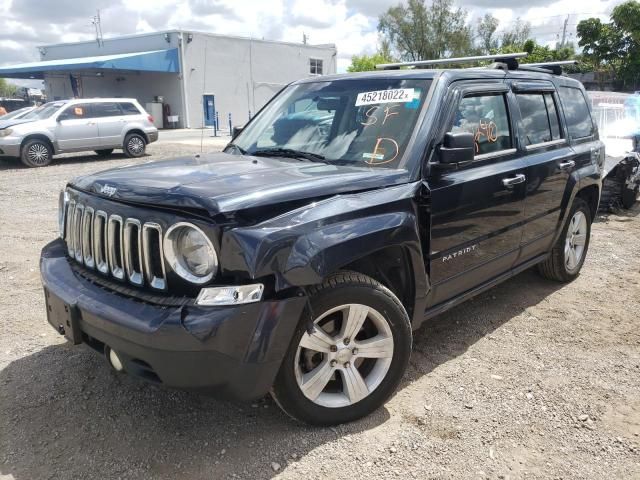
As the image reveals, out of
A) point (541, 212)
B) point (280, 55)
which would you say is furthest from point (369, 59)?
point (541, 212)

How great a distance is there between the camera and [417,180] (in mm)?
3102

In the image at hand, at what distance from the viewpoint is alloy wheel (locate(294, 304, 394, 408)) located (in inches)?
107

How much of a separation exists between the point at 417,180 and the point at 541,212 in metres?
1.66

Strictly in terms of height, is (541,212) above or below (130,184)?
below

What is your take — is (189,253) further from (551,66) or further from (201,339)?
(551,66)

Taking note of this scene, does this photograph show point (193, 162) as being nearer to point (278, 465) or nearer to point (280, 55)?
point (278, 465)

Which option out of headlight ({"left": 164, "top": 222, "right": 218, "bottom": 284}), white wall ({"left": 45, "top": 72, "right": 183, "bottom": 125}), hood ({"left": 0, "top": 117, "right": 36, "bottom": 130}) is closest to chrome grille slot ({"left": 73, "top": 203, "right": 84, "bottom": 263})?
headlight ({"left": 164, "top": 222, "right": 218, "bottom": 284})

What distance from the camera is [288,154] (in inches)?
139

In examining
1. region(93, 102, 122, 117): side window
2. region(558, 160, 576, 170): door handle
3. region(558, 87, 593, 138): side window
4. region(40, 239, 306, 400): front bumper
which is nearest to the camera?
region(40, 239, 306, 400): front bumper

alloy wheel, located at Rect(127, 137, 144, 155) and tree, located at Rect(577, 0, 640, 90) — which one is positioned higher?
tree, located at Rect(577, 0, 640, 90)

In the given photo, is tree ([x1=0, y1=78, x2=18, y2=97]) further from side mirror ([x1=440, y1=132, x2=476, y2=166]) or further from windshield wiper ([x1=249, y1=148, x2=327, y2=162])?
side mirror ([x1=440, y1=132, x2=476, y2=166])

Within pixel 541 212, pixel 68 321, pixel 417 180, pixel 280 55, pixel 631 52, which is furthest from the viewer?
pixel 280 55

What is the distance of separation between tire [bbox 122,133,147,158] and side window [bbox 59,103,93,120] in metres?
1.19

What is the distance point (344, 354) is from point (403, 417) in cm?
56
